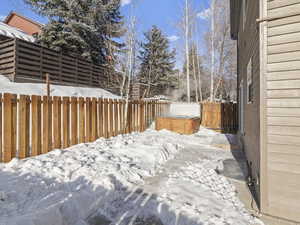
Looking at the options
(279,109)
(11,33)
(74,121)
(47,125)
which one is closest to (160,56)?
(11,33)

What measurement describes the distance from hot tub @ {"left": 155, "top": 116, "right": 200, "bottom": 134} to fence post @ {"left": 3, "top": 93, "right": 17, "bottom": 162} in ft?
17.8

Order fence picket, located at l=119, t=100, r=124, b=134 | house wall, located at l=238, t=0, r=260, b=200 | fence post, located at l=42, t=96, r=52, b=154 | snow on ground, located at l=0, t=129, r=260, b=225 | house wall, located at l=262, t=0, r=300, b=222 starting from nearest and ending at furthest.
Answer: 1. snow on ground, located at l=0, t=129, r=260, b=225
2. house wall, located at l=262, t=0, r=300, b=222
3. house wall, located at l=238, t=0, r=260, b=200
4. fence post, located at l=42, t=96, r=52, b=154
5. fence picket, located at l=119, t=100, r=124, b=134

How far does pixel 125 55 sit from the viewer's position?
24.2ft

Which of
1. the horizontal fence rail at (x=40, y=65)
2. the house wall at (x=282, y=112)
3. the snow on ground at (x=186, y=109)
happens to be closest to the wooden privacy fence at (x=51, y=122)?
the horizontal fence rail at (x=40, y=65)

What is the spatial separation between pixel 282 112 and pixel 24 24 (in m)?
25.5

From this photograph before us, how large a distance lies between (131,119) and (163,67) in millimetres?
14988

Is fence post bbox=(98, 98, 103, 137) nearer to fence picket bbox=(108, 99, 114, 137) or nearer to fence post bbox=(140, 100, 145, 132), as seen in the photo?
fence picket bbox=(108, 99, 114, 137)

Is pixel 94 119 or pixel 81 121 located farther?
pixel 94 119

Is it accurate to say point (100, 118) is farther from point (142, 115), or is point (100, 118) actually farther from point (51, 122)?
point (142, 115)

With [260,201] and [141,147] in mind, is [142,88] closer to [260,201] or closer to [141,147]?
[141,147]

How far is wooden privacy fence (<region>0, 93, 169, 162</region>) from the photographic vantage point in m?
3.22

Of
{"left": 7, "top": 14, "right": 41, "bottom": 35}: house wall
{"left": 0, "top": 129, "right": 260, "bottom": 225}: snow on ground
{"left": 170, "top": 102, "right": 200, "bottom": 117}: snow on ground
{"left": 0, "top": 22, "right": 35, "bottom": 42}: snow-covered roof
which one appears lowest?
{"left": 0, "top": 129, "right": 260, "bottom": 225}: snow on ground

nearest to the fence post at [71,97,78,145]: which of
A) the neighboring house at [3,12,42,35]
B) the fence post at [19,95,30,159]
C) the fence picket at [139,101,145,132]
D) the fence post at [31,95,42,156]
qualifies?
the fence post at [31,95,42,156]

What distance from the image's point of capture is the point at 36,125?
3.64 m
